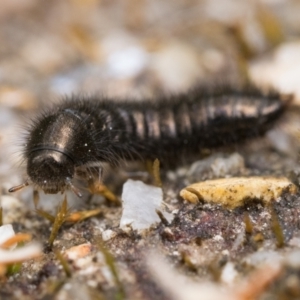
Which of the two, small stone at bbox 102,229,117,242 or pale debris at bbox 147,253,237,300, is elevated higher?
pale debris at bbox 147,253,237,300

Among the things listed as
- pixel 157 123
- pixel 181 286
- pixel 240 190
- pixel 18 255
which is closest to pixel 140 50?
pixel 157 123

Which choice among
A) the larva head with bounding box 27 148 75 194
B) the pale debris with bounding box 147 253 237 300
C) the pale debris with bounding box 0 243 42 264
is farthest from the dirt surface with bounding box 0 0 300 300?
the larva head with bounding box 27 148 75 194

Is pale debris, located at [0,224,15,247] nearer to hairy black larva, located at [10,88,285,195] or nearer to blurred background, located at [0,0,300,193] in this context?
hairy black larva, located at [10,88,285,195]

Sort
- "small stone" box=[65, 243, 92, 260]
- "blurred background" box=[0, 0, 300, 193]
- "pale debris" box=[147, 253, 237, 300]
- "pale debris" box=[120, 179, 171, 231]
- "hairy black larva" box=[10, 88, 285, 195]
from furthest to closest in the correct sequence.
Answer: "blurred background" box=[0, 0, 300, 193], "hairy black larva" box=[10, 88, 285, 195], "pale debris" box=[120, 179, 171, 231], "small stone" box=[65, 243, 92, 260], "pale debris" box=[147, 253, 237, 300]

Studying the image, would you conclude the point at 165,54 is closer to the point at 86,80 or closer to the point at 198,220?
the point at 86,80

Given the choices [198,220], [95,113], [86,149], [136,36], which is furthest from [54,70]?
[198,220]
